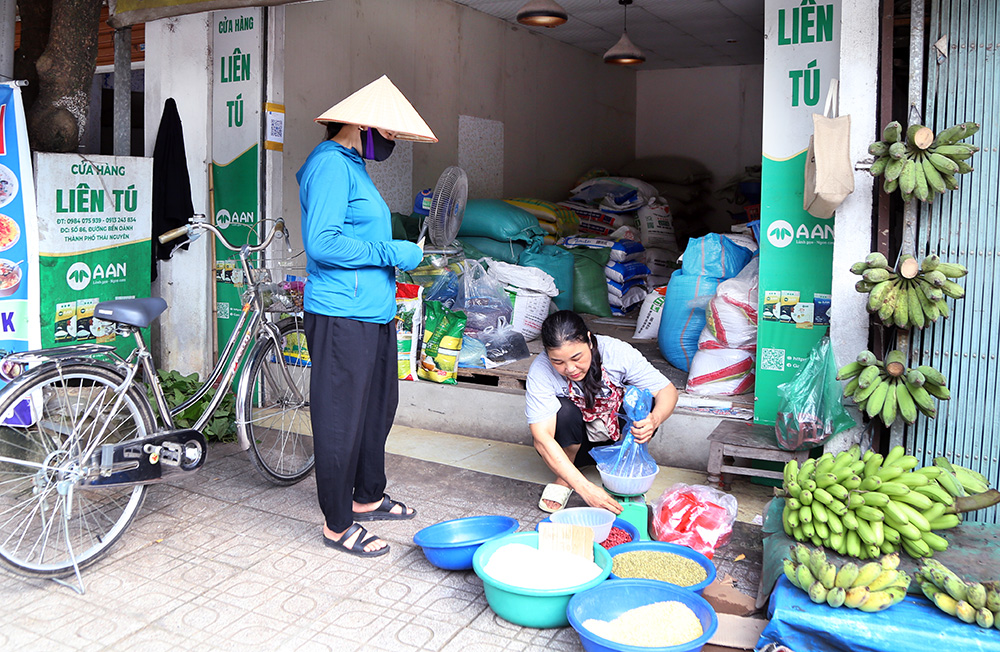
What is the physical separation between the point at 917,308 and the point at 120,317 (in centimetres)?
302

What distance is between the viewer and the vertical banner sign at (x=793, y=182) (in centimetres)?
374

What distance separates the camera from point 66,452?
9.48 feet

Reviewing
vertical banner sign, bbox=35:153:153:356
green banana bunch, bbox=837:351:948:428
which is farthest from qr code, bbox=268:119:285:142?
green banana bunch, bbox=837:351:948:428

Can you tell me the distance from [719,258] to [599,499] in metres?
2.05

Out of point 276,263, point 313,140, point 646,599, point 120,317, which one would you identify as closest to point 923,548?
point 646,599

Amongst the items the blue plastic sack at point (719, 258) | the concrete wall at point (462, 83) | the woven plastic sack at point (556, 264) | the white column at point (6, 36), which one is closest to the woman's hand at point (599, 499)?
the blue plastic sack at point (719, 258)

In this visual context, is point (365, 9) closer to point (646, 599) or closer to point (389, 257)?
point (389, 257)

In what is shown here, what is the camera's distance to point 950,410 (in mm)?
3250

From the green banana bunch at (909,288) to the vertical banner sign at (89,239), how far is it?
12.7 feet

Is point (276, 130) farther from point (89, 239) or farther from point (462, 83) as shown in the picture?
point (462, 83)

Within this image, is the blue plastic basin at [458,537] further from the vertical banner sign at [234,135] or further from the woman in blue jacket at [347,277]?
the vertical banner sign at [234,135]

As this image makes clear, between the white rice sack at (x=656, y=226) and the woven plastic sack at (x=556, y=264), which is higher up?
the white rice sack at (x=656, y=226)

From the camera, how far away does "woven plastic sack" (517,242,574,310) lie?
6.23 metres

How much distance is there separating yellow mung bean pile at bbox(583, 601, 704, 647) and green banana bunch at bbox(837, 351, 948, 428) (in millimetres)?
1317
